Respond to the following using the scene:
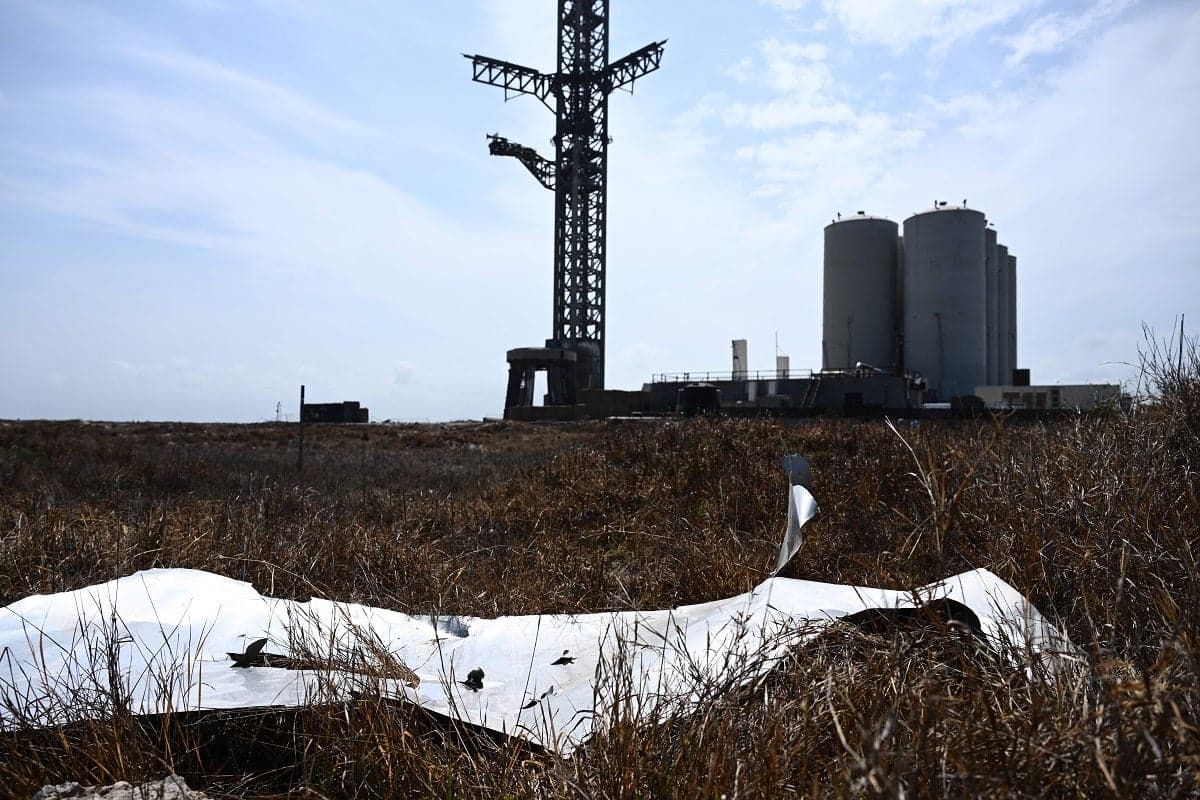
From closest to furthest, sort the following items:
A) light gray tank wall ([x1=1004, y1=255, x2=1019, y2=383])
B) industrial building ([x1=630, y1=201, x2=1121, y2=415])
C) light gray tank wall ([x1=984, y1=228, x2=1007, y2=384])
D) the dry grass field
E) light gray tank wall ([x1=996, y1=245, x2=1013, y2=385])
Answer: the dry grass field
industrial building ([x1=630, y1=201, x2=1121, y2=415])
light gray tank wall ([x1=984, y1=228, x2=1007, y2=384])
light gray tank wall ([x1=996, y1=245, x2=1013, y2=385])
light gray tank wall ([x1=1004, y1=255, x2=1019, y2=383])

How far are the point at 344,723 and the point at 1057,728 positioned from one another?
214cm

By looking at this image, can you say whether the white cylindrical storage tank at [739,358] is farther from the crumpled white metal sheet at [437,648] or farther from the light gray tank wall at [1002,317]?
the crumpled white metal sheet at [437,648]

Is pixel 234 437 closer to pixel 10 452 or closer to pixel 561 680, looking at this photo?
pixel 10 452

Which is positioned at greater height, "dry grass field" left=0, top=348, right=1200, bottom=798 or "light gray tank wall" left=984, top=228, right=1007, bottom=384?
"light gray tank wall" left=984, top=228, right=1007, bottom=384

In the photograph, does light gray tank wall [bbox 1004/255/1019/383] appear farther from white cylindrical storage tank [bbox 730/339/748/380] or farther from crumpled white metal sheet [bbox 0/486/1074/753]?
crumpled white metal sheet [bbox 0/486/1074/753]

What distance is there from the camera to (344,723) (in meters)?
2.56

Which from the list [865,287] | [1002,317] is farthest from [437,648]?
[1002,317]

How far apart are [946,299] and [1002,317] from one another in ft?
35.0

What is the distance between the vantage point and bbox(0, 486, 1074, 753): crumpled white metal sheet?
8.16 ft

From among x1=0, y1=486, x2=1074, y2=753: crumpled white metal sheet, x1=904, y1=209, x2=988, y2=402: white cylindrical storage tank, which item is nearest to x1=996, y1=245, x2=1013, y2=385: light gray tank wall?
x1=904, y1=209, x2=988, y2=402: white cylindrical storage tank

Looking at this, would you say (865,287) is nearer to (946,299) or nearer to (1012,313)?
(946,299)

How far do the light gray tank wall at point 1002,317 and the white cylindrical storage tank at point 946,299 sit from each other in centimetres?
706

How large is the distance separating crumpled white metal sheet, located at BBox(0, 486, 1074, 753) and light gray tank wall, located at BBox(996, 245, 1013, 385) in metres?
49.0

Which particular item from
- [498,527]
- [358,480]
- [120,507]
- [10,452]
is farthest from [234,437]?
[498,527]
